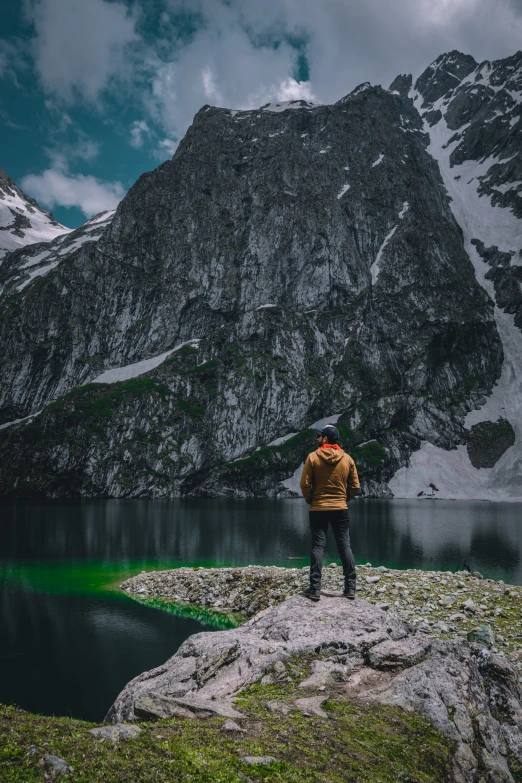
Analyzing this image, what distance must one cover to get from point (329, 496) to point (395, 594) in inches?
540

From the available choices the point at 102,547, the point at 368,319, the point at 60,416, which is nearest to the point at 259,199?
the point at 368,319

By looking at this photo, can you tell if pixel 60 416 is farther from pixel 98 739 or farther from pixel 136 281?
pixel 98 739

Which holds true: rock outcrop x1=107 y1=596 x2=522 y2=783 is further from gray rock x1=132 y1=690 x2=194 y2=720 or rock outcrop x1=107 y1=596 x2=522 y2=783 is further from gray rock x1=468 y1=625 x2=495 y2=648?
gray rock x1=468 y1=625 x2=495 y2=648

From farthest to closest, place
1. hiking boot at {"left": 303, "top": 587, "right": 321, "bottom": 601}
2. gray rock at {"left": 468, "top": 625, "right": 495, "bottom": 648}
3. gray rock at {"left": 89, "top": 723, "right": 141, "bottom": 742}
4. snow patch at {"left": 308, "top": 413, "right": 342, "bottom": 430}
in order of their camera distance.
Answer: snow patch at {"left": 308, "top": 413, "right": 342, "bottom": 430} → gray rock at {"left": 468, "top": 625, "right": 495, "bottom": 648} → hiking boot at {"left": 303, "top": 587, "right": 321, "bottom": 601} → gray rock at {"left": 89, "top": 723, "right": 141, "bottom": 742}

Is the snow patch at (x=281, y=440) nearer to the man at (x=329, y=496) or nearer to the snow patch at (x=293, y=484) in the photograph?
the snow patch at (x=293, y=484)

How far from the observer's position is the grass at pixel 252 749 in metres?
5.16

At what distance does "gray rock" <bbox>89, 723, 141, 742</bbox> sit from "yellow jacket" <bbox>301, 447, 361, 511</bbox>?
641 cm

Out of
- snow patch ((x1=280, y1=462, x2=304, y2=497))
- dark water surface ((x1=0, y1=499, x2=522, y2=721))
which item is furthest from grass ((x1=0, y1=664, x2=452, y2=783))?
snow patch ((x1=280, y1=462, x2=304, y2=497))

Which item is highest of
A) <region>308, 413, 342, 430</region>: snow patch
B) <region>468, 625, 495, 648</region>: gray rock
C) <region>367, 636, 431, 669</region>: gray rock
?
<region>308, 413, 342, 430</region>: snow patch

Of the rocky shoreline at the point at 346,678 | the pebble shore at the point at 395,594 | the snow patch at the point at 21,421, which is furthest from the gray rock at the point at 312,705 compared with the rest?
the snow patch at the point at 21,421

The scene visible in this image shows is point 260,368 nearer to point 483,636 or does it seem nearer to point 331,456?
point 483,636

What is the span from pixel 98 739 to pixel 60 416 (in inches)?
6446

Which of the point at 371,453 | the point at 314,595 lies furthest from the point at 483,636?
the point at 371,453

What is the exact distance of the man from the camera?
38.8ft
